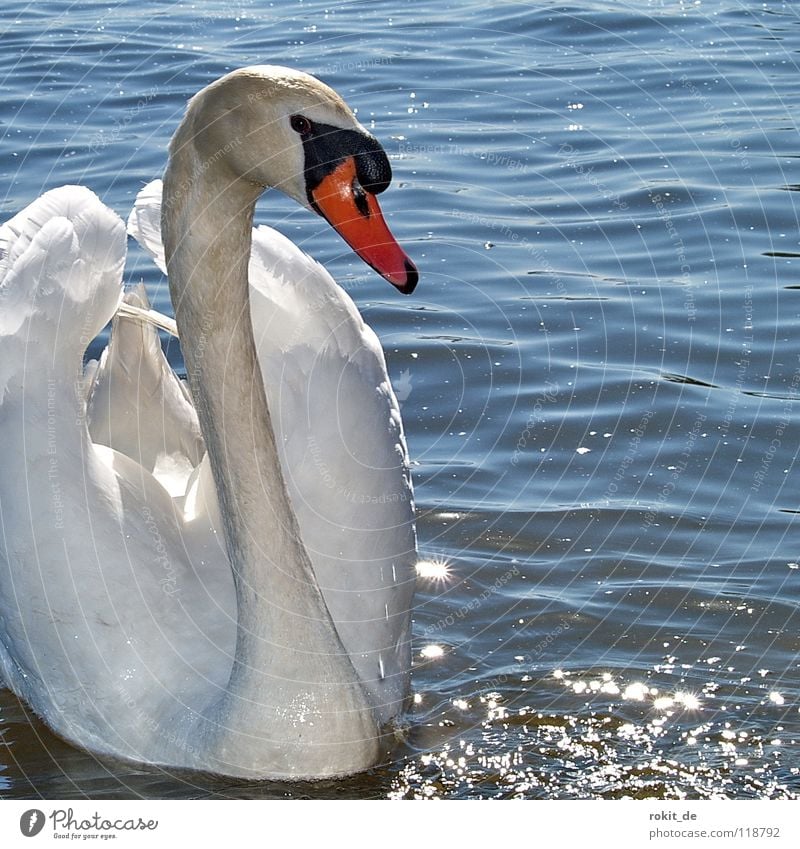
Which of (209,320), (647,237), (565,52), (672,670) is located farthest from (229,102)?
(565,52)

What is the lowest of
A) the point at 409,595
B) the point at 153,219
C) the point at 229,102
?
the point at 409,595

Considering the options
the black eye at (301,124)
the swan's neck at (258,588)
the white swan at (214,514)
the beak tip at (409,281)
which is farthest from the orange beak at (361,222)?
the swan's neck at (258,588)

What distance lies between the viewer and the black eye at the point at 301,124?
Answer: 4.16 metres

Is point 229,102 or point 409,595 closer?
point 229,102

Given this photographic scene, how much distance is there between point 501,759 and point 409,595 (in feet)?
1.90

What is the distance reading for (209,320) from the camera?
15.2ft

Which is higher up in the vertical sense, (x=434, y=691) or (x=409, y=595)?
(x=409, y=595)

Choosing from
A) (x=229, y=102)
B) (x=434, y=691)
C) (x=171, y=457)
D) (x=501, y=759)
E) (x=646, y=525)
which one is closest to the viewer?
(x=229, y=102)

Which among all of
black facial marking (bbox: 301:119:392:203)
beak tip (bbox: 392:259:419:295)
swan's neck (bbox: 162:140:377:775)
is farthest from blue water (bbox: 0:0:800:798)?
black facial marking (bbox: 301:119:392:203)

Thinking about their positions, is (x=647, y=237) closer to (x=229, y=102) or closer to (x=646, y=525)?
(x=646, y=525)

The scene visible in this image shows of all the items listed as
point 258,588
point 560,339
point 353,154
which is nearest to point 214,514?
point 258,588

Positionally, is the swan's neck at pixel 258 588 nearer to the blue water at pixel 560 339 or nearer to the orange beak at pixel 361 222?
the blue water at pixel 560 339

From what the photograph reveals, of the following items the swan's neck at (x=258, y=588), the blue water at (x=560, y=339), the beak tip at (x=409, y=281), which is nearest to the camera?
the beak tip at (x=409, y=281)

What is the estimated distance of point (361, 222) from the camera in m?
4.18
